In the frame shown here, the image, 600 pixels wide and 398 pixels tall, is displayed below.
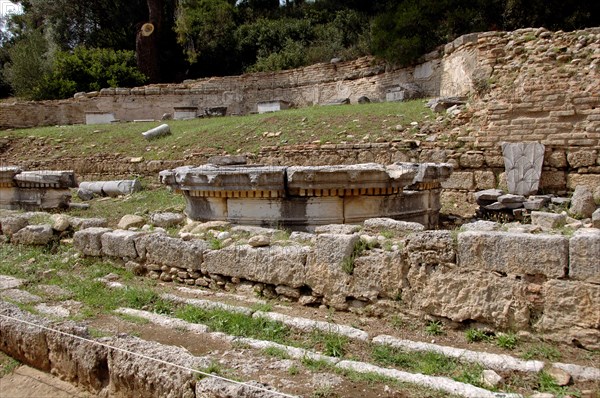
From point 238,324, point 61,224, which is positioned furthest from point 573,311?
point 61,224

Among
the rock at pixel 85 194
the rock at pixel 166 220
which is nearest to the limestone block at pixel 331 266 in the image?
the rock at pixel 166 220

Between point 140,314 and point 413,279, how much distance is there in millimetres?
2413

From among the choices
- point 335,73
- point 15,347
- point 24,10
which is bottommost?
point 15,347

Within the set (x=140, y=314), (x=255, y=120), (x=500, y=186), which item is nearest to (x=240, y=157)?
(x=255, y=120)

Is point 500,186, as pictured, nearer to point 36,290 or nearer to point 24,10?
point 36,290

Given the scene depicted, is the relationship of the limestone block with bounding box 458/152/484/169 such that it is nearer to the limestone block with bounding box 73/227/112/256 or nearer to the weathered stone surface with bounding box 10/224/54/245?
the limestone block with bounding box 73/227/112/256

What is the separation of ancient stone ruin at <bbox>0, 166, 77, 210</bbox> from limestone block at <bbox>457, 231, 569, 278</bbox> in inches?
359

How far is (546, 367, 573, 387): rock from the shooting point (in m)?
2.75

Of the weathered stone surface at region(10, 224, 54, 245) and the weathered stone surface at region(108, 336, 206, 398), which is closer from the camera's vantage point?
the weathered stone surface at region(108, 336, 206, 398)

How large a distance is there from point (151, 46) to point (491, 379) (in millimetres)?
27022

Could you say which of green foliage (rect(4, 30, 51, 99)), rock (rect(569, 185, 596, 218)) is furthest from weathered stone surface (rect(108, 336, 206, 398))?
green foliage (rect(4, 30, 51, 99))

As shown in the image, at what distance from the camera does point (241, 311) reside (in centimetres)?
418

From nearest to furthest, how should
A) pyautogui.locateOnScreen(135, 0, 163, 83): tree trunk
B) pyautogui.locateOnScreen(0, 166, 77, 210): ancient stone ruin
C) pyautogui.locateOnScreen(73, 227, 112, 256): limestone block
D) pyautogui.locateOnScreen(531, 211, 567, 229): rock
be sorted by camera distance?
pyautogui.locateOnScreen(531, 211, 567, 229): rock, pyautogui.locateOnScreen(73, 227, 112, 256): limestone block, pyautogui.locateOnScreen(0, 166, 77, 210): ancient stone ruin, pyautogui.locateOnScreen(135, 0, 163, 83): tree trunk

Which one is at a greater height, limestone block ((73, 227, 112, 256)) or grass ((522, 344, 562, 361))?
limestone block ((73, 227, 112, 256))
